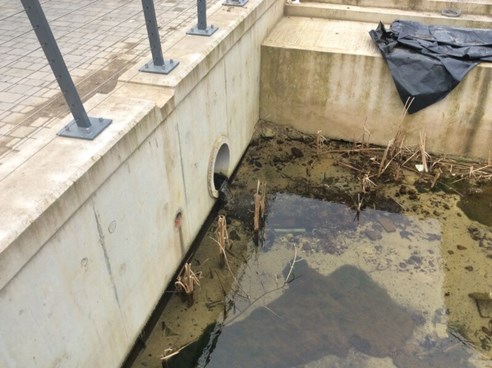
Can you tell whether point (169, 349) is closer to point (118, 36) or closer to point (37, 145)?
point (37, 145)

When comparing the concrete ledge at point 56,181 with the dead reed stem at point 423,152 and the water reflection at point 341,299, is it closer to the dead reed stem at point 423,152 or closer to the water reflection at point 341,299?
the water reflection at point 341,299

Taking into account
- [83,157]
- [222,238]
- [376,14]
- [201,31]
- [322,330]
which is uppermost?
[201,31]

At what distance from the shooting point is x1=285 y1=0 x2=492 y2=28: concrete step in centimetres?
820

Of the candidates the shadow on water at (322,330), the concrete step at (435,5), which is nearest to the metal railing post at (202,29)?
the shadow on water at (322,330)

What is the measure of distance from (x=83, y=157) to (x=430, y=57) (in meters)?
6.13

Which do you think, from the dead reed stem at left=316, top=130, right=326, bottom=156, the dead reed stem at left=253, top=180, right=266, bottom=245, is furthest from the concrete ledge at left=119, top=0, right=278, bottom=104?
the dead reed stem at left=316, top=130, right=326, bottom=156

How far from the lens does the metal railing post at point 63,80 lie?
305cm

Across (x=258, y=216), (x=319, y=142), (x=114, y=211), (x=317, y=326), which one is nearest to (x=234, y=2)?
(x=319, y=142)

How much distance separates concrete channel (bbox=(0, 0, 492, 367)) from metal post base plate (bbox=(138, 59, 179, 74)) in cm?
7

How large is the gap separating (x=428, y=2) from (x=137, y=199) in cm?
747

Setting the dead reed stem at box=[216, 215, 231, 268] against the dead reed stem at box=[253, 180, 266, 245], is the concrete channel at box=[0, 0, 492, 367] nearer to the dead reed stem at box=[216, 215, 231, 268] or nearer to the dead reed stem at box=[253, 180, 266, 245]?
the dead reed stem at box=[216, 215, 231, 268]

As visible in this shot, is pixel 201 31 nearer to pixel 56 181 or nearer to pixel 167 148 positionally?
pixel 167 148

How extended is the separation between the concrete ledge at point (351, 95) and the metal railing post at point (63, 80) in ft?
15.9

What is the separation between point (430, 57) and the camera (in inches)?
285
